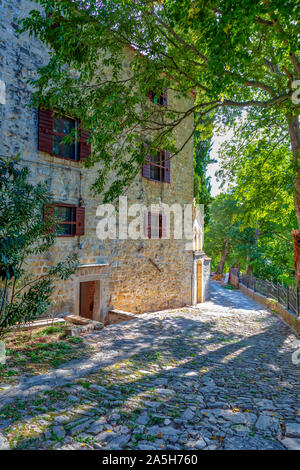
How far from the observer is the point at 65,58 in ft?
18.9

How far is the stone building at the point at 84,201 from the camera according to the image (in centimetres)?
698

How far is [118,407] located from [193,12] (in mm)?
5741

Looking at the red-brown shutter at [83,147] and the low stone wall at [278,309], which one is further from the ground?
the red-brown shutter at [83,147]

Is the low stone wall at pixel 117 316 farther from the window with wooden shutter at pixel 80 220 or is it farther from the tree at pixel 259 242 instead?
the tree at pixel 259 242

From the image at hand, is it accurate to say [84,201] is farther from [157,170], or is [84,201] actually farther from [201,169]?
[201,169]

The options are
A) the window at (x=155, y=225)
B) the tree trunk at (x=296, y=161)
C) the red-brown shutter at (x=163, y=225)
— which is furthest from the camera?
the red-brown shutter at (x=163, y=225)

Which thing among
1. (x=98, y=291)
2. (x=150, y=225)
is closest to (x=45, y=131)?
(x=98, y=291)

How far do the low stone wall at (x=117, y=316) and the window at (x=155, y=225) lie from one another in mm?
3236

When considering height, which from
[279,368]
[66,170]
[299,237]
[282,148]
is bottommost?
[279,368]

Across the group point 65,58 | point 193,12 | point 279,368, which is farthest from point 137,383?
point 65,58

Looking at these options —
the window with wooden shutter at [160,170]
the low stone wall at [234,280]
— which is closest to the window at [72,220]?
the window with wooden shutter at [160,170]

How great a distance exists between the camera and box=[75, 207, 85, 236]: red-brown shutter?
8.34 meters
